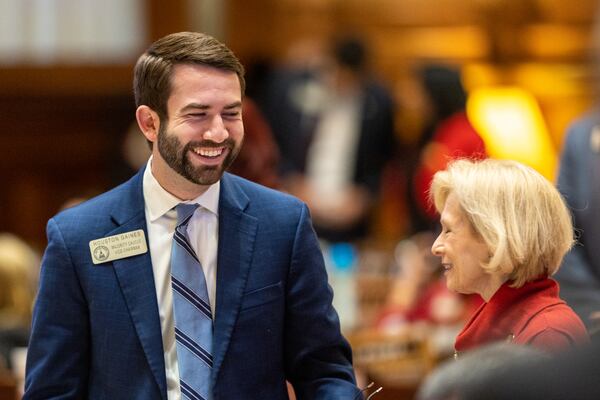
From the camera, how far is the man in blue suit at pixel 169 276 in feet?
10.8

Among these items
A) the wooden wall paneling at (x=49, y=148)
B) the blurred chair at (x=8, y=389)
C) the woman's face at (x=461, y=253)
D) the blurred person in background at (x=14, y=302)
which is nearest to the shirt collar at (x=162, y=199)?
the woman's face at (x=461, y=253)

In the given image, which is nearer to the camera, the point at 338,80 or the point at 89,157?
the point at 338,80

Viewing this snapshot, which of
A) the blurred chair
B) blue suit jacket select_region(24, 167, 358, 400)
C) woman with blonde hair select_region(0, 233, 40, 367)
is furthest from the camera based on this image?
woman with blonde hair select_region(0, 233, 40, 367)

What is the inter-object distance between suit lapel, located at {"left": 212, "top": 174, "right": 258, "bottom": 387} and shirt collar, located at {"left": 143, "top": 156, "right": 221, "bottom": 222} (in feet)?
0.08

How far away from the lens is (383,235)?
942 cm

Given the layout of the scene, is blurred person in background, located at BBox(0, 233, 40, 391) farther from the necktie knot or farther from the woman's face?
the woman's face

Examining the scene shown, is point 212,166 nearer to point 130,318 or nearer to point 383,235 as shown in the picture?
point 130,318

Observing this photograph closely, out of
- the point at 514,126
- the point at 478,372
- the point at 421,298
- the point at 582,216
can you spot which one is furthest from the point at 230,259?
the point at 514,126

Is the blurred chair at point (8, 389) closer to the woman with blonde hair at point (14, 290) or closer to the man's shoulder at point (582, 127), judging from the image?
the woman with blonde hair at point (14, 290)

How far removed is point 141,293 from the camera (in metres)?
3.33

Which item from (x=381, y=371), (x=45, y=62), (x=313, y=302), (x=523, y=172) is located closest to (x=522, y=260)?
(x=523, y=172)

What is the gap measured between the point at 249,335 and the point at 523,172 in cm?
76

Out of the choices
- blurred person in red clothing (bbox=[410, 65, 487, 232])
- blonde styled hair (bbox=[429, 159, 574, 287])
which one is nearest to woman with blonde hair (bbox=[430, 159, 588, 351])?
blonde styled hair (bbox=[429, 159, 574, 287])

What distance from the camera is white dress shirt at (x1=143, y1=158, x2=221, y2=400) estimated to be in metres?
3.36
